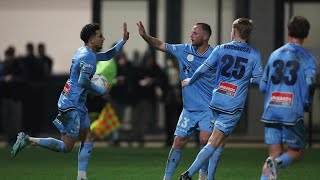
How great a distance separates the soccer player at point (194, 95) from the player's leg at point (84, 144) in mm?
1033

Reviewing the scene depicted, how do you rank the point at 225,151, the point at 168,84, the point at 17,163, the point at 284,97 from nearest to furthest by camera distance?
the point at 284,97 < the point at 17,163 < the point at 225,151 < the point at 168,84

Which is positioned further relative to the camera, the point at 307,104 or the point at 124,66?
the point at 124,66

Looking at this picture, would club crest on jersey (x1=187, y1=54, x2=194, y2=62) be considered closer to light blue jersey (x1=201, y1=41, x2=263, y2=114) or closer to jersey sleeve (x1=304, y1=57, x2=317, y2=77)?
light blue jersey (x1=201, y1=41, x2=263, y2=114)

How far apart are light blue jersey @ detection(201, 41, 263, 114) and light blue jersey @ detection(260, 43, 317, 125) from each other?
1164 millimetres

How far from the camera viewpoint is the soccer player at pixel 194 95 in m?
12.7

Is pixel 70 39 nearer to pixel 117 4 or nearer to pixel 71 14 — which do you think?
pixel 71 14

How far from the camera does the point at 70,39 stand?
26125mm

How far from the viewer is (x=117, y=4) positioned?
23984 millimetres

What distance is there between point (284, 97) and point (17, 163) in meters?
7.46

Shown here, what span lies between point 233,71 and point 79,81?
187 cm

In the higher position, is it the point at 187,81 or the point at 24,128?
the point at 187,81

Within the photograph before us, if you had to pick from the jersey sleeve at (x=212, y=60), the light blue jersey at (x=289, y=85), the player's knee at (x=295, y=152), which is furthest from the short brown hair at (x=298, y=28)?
the jersey sleeve at (x=212, y=60)

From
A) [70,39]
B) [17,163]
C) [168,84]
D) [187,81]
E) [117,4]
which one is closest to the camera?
[187,81]

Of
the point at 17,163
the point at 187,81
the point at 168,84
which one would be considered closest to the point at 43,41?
the point at 168,84
